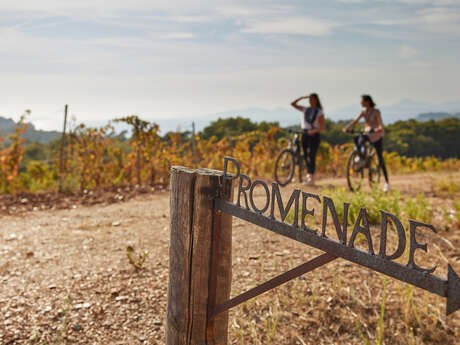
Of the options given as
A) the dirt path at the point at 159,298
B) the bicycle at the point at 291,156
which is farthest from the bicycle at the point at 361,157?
the dirt path at the point at 159,298

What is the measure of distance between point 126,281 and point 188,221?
192cm

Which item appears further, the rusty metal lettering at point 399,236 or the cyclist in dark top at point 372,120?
the cyclist in dark top at point 372,120

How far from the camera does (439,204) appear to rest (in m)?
5.70

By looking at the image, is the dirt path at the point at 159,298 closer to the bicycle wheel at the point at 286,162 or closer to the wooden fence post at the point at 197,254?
the wooden fence post at the point at 197,254

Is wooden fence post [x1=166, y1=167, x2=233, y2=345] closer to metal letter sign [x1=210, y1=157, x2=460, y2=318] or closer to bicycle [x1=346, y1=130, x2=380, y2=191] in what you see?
metal letter sign [x1=210, y1=157, x2=460, y2=318]

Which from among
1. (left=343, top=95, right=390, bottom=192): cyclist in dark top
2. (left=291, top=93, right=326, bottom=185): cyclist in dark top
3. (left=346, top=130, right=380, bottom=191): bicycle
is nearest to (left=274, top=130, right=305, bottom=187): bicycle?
(left=291, top=93, right=326, bottom=185): cyclist in dark top

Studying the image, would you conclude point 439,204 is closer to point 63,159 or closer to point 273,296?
point 273,296

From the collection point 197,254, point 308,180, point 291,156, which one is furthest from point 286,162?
point 197,254

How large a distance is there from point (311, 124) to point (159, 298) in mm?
4805

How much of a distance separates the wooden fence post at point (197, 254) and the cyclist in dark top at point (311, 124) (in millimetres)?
5605

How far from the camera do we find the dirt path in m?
2.72

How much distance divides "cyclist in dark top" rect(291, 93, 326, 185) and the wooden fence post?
18.4 ft

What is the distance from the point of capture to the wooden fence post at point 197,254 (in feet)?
5.42

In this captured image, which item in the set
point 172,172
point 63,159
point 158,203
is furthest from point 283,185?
point 172,172
